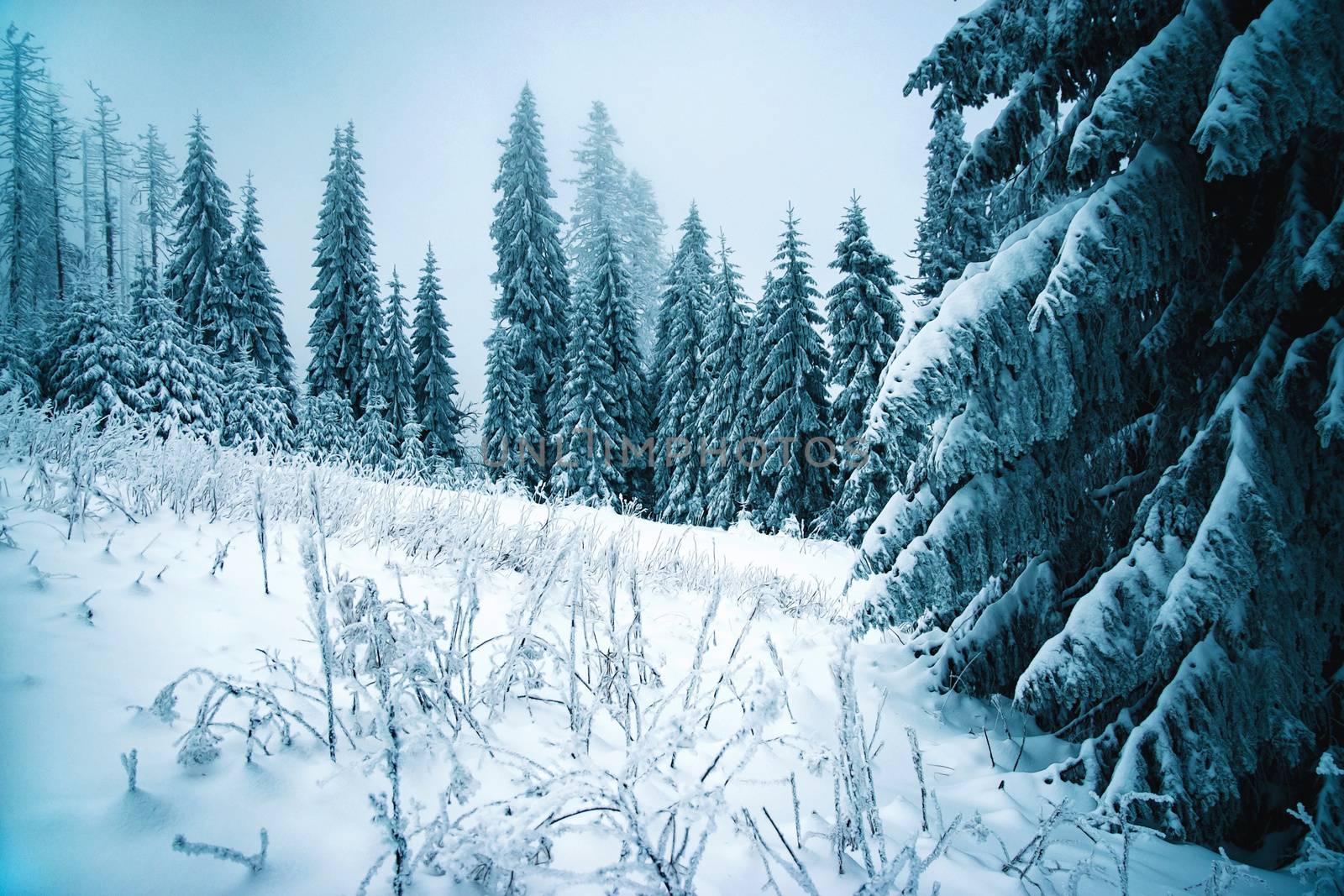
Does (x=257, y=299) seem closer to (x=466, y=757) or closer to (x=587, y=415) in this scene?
(x=587, y=415)

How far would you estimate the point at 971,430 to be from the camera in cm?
285

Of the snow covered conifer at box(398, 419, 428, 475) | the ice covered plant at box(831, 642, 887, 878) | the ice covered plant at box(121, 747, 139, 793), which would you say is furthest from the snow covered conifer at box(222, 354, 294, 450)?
the ice covered plant at box(831, 642, 887, 878)

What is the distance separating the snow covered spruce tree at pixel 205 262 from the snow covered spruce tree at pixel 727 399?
17393mm

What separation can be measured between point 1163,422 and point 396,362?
23.8 meters

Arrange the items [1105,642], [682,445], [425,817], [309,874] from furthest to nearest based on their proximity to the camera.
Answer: [682,445] < [1105,642] < [425,817] < [309,874]

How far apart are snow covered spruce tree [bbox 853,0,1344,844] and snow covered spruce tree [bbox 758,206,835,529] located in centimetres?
1551

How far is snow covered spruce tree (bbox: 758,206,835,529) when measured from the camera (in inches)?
741

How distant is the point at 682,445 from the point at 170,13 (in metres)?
20.6

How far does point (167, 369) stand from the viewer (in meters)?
13.8

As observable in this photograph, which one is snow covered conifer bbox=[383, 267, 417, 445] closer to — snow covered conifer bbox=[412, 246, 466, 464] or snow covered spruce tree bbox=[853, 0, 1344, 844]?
snow covered conifer bbox=[412, 246, 466, 464]

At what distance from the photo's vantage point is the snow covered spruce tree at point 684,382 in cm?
2292

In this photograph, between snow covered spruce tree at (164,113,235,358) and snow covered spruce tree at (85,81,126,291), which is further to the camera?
snow covered spruce tree at (85,81,126,291)

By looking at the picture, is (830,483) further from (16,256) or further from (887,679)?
(16,256)

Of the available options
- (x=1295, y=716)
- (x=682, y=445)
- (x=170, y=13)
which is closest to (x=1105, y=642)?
(x=1295, y=716)
